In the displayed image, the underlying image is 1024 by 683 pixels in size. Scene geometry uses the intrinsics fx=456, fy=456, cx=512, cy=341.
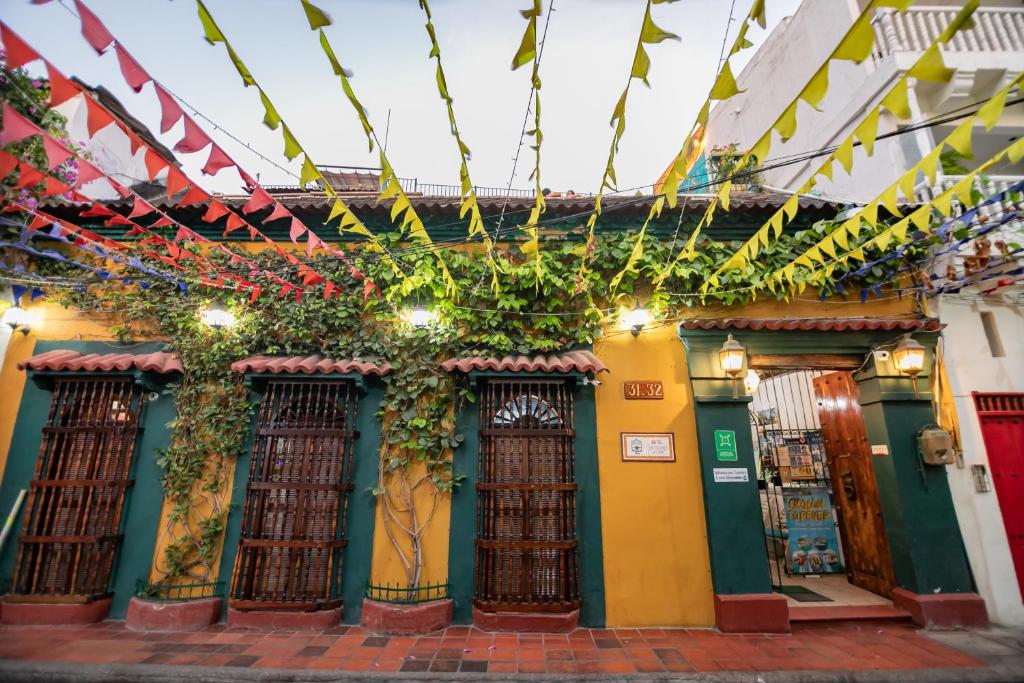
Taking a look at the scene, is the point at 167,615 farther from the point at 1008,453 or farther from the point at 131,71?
the point at 1008,453

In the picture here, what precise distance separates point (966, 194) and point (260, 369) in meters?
7.12

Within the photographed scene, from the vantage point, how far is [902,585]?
18.1ft

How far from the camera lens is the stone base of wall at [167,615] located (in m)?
5.11

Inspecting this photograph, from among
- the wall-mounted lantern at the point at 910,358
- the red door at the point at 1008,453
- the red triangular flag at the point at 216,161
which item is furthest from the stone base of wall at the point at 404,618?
the red door at the point at 1008,453

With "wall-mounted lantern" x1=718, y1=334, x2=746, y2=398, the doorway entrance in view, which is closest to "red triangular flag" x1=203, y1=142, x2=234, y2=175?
"wall-mounted lantern" x1=718, y1=334, x2=746, y2=398

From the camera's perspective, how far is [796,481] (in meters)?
7.75

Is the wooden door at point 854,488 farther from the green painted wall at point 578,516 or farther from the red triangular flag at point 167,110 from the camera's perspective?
the red triangular flag at point 167,110

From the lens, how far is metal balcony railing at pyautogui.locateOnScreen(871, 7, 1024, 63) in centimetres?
755

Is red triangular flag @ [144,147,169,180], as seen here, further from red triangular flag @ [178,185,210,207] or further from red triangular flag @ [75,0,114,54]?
red triangular flag @ [75,0,114,54]

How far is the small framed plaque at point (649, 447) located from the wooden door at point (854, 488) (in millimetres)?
2776

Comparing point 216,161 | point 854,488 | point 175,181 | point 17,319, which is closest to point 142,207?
point 175,181

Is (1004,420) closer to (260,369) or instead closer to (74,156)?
(260,369)

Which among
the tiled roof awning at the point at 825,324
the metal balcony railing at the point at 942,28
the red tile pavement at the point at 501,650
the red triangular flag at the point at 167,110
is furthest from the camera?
the metal balcony railing at the point at 942,28

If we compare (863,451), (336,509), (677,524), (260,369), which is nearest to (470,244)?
(260,369)
